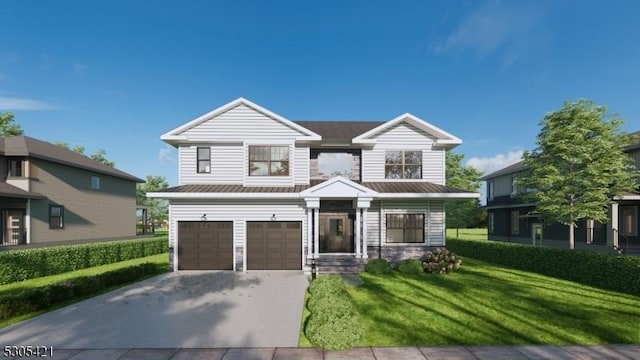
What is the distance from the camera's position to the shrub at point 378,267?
625 inches

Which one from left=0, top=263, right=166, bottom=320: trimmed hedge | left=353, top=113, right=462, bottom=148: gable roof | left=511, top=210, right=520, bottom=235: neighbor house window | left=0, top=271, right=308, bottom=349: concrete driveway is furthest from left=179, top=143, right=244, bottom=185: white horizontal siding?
left=511, top=210, right=520, bottom=235: neighbor house window

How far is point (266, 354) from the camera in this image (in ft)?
23.1

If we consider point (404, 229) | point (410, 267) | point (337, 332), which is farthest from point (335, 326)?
point (404, 229)

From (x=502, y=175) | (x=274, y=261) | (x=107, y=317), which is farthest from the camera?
(x=502, y=175)

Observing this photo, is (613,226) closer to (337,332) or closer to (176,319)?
(337,332)

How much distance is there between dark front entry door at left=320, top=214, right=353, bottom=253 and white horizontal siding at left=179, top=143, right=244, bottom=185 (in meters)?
5.33

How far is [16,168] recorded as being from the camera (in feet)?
72.7

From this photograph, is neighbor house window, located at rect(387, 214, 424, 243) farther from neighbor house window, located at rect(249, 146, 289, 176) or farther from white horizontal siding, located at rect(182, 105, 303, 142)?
white horizontal siding, located at rect(182, 105, 303, 142)

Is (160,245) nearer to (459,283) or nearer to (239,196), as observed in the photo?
(239,196)

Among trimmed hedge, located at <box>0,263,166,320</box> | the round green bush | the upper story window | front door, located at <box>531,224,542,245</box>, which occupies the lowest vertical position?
front door, located at <box>531,224,542,245</box>

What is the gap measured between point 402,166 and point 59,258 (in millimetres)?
19156

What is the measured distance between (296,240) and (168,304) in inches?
297

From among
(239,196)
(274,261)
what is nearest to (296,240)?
(274,261)

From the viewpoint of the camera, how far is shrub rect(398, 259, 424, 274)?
1628 centimetres
